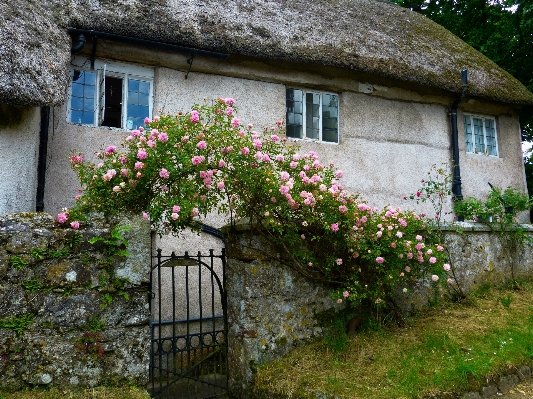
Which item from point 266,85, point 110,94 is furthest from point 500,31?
point 110,94

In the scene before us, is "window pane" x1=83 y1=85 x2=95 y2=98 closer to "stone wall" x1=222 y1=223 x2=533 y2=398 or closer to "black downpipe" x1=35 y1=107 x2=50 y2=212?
"black downpipe" x1=35 y1=107 x2=50 y2=212

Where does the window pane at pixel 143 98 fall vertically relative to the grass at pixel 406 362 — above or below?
above

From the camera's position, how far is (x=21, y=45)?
5.43 m

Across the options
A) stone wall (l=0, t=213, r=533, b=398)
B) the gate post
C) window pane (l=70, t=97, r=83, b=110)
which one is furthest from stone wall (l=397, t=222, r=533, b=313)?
window pane (l=70, t=97, r=83, b=110)

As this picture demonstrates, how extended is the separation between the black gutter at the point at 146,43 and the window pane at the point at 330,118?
2.37m

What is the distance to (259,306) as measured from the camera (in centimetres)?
442

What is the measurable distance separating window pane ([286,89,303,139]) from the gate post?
13.7ft

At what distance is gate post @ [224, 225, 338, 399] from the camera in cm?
438

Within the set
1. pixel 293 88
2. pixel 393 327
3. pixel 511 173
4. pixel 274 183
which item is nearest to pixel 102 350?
pixel 274 183

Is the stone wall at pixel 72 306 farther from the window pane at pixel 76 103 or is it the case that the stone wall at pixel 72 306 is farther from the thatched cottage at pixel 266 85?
the window pane at pixel 76 103

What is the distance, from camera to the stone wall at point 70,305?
3338 mm

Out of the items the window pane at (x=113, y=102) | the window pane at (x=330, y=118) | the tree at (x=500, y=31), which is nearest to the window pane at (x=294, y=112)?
the window pane at (x=330, y=118)

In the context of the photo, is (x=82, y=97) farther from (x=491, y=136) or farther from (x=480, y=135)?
(x=491, y=136)

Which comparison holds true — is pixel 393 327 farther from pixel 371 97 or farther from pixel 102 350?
pixel 371 97
